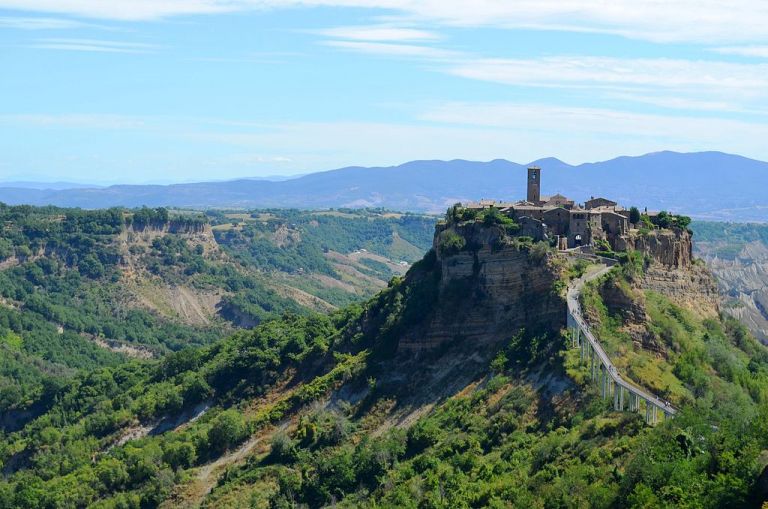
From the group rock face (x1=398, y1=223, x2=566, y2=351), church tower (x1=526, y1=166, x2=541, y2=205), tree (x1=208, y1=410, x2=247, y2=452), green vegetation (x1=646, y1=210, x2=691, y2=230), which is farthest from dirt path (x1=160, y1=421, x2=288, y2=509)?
green vegetation (x1=646, y1=210, x2=691, y2=230)

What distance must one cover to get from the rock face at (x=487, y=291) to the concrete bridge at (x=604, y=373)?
1359 millimetres

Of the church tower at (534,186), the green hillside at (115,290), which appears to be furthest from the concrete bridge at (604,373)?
the green hillside at (115,290)

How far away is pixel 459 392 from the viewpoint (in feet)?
198

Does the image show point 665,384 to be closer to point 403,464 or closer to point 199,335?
point 403,464

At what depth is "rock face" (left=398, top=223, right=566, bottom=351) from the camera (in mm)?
60656

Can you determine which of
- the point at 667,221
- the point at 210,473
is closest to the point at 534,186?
the point at 667,221

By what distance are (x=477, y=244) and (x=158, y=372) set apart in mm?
31526

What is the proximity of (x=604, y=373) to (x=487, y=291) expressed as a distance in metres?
14.4

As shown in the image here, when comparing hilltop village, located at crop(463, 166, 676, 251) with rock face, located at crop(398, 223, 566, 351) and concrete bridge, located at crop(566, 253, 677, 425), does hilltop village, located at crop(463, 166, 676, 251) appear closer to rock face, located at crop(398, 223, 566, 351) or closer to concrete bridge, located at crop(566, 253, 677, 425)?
rock face, located at crop(398, 223, 566, 351)

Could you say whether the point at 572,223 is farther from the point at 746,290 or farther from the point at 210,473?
the point at 746,290

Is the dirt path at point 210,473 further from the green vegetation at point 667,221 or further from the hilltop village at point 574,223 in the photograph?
the green vegetation at point 667,221

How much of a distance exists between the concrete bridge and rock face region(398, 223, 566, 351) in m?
1.36

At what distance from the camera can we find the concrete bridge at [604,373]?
152 ft

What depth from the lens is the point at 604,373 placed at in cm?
5047
